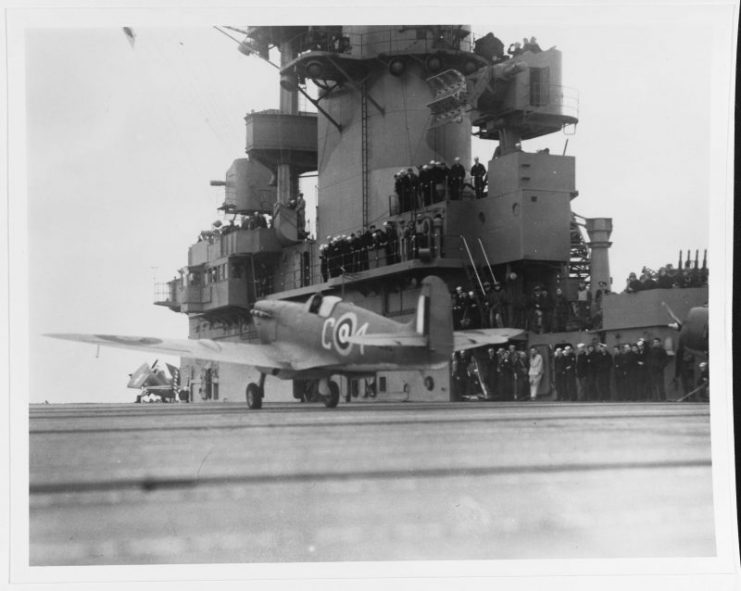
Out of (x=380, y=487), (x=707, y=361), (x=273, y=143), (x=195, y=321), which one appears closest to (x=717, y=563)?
(x=707, y=361)

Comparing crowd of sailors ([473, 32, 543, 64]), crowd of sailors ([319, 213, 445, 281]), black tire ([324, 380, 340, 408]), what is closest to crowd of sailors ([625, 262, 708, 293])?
crowd of sailors ([319, 213, 445, 281])

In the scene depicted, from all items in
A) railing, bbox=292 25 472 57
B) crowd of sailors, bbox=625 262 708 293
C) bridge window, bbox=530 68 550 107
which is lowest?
crowd of sailors, bbox=625 262 708 293

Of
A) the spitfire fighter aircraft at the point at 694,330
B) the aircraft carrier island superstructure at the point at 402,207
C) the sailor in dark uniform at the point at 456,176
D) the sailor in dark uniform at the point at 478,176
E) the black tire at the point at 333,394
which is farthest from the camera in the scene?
the sailor in dark uniform at the point at 478,176

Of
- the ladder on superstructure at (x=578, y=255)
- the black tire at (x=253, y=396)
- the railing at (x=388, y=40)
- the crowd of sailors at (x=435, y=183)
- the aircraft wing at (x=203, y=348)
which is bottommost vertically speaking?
the black tire at (x=253, y=396)

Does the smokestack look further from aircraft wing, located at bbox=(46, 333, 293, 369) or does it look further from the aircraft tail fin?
aircraft wing, located at bbox=(46, 333, 293, 369)

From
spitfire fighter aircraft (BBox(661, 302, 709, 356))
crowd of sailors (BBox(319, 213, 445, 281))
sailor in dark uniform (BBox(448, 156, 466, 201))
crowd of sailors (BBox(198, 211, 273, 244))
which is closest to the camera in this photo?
spitfire fighter aircraft (BBox(661, 302, 709, 356))

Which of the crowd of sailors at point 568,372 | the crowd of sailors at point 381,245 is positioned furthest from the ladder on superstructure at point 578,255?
the crowd of sailors at point 381,245

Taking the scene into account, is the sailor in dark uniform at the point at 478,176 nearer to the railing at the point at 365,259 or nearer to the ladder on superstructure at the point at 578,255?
the railing at the point at 365,259

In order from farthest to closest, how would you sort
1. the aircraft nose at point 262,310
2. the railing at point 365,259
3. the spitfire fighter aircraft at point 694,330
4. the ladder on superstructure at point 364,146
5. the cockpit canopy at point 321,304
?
the ladder on superstructure at point 364,146 < the railing at point 365,259 < the aircraft nose at point 262,310 < the cockpit canopy at point 321,304 < the spitfire fighter aircraft at point 694,330
